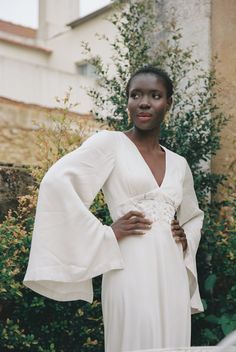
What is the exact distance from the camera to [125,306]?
2.93 meters

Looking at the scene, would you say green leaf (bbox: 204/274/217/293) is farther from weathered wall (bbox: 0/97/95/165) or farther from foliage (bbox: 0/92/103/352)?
weathered wall (bbox: 0/97/95/165)

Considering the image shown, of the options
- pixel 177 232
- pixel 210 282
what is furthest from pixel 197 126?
pixel 177 232

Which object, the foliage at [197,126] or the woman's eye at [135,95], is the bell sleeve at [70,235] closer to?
the woman's eye at [135,95]

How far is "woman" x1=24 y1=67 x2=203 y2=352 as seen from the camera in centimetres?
295

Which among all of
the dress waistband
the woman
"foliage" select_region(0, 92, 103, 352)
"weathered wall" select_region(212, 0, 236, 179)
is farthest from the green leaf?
the dress waistband

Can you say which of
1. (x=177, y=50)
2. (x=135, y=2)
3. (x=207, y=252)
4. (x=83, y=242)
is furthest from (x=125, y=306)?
(x=135, y=2)

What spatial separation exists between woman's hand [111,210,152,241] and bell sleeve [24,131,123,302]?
36 mm

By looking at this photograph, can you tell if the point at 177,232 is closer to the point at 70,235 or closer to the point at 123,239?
the point at 123,239

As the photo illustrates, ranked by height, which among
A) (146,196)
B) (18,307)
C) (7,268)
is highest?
(146,196)

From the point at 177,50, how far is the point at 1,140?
4316mm

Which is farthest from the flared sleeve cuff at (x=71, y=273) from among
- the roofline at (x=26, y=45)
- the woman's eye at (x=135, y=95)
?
the roofline at (x=26, y=45)

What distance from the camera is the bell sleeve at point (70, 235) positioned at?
2.97 m

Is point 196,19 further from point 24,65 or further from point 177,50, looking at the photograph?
point 24,65

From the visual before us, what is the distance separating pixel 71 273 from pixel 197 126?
6.83 ft
